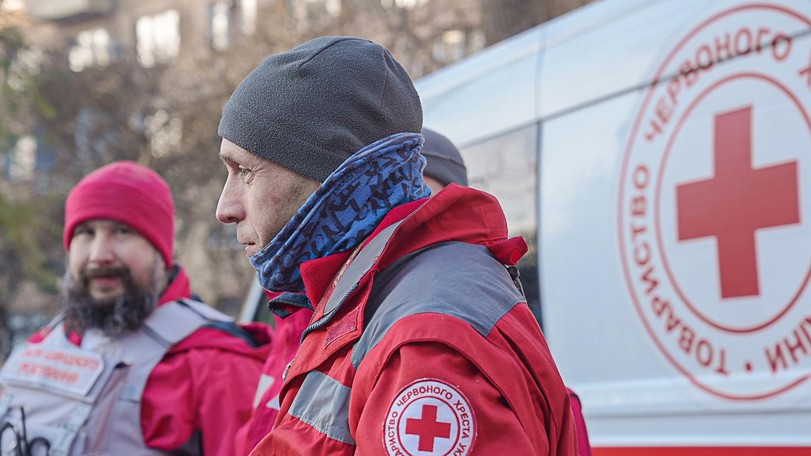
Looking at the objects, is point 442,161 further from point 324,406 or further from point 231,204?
point 324,406

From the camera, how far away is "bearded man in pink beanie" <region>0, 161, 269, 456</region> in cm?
329

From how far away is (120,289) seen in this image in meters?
3.60

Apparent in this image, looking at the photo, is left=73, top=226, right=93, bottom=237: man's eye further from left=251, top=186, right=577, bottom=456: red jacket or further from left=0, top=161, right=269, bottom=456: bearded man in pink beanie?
left=251, top=186, right=577, bottom=456: red jacket

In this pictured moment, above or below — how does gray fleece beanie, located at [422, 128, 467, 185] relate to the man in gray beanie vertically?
above

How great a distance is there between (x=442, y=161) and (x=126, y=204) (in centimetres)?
130

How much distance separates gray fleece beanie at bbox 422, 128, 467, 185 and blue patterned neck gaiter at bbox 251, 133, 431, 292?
1.04 m

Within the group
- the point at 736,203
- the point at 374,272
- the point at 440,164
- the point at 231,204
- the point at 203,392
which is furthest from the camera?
the point at 203,392

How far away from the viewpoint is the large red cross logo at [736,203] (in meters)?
2.57

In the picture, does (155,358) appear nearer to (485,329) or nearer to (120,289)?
(120,289)

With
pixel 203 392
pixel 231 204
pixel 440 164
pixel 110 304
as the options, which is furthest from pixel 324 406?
pixel 110 304

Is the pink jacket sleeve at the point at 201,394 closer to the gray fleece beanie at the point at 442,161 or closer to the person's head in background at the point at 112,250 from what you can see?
the person's head in background at the point at 112,250

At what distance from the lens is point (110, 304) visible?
3533mm

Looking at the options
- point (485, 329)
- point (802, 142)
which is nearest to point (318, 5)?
point (802, 142)

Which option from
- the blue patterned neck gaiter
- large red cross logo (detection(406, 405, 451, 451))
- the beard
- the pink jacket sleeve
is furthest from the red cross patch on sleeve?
the beard
